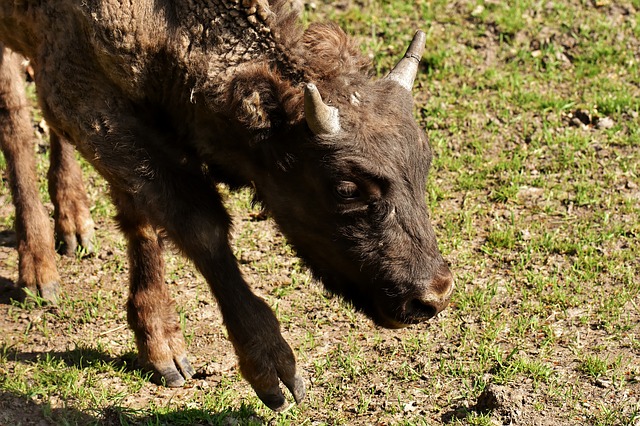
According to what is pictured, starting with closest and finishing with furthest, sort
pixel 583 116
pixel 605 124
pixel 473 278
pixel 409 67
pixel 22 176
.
Result: pixel 409 67
pixel 473 278
pixel 22 176
pixel 605 124
pixel 583 116

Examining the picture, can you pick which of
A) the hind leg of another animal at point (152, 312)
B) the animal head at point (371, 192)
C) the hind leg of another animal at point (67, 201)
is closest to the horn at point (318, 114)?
the animal head at point (371, 192)

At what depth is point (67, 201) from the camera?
7.82m

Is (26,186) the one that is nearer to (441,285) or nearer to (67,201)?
(67,201)

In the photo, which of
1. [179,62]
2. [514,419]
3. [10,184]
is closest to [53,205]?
[10,184]

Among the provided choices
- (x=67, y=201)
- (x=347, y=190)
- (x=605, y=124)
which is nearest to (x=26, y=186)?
(x=67, y=201)

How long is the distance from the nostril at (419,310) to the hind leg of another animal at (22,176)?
10.5 feet

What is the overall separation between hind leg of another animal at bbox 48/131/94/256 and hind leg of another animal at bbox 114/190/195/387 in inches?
60.4

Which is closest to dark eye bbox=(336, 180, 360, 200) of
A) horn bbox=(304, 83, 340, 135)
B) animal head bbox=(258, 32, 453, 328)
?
animal head bbox=(258, 32, 453, 328)

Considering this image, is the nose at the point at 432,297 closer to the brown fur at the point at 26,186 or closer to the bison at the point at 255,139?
the bison at the point at 255,139

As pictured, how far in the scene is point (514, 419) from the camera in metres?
5.58

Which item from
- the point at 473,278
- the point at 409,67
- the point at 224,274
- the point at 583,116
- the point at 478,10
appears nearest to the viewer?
the point at 224,274

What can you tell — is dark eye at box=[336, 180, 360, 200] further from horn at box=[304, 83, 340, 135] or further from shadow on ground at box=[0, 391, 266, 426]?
shadow on ground at box=[0, 391, 266, 426]

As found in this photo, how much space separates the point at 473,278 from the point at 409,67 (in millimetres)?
2199

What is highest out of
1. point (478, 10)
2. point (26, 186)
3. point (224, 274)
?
point (478, 10)
